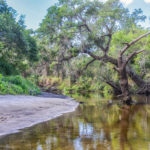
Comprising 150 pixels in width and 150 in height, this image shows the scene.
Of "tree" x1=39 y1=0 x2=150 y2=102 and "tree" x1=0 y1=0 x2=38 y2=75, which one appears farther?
"tree" x1=39 y1=0 x2=150 y2=102

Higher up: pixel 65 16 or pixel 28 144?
pixel 65 16

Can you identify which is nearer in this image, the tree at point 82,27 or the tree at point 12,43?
the tree at point 12,43

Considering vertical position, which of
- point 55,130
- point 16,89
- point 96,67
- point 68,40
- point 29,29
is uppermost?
point 29,29

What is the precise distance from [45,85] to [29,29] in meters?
17.8

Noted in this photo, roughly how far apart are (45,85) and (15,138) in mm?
30639

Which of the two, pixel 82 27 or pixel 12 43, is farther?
pixel 82 27

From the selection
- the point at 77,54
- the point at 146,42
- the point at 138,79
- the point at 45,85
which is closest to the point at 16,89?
the point at 77,54

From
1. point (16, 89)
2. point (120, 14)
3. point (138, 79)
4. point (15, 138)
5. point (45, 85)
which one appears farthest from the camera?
point (45, 85)

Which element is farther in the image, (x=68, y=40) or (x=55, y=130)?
(x=68, y=40)

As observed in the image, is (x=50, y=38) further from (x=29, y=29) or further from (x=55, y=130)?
(x=55, y=130)

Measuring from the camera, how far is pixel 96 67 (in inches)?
741

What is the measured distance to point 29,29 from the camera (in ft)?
56.5

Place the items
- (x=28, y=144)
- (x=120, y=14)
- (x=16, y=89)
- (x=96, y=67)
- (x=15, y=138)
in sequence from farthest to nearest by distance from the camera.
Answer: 1. (x=96, y=67)
2. (x=120, y=14)
3. (x=16, y=89)
4. (x=15, y=138)
5. (x=28, y=144)

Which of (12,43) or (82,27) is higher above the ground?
(82,27)
